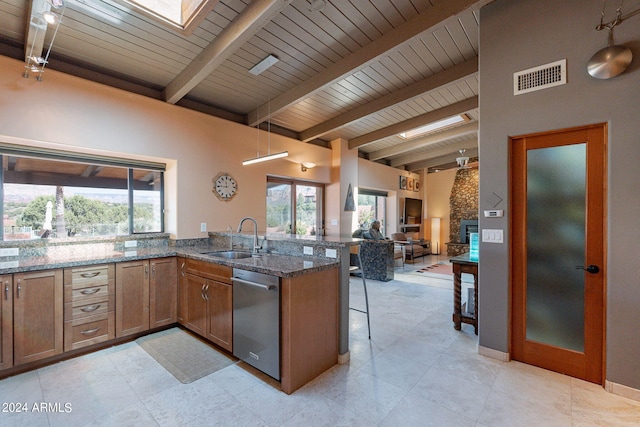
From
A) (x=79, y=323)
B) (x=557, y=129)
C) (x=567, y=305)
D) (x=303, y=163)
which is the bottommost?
(x=79, y=323)

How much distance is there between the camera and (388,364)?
8.07 ft

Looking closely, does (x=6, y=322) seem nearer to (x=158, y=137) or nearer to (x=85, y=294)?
(x=85, y=294)

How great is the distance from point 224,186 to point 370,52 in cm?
277

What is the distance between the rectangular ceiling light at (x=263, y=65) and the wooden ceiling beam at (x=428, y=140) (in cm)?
474

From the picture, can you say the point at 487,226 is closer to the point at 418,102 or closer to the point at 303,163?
the point at 418,102

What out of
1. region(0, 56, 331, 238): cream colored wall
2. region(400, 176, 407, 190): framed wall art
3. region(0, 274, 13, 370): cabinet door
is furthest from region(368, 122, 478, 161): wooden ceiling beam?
region(0, 274, 13, 370): cabinet door

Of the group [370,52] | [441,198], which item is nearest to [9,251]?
[370,52]

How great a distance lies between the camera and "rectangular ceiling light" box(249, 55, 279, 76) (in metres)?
3.13

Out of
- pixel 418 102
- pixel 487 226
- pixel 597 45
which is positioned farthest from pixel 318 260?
pixel 418 102

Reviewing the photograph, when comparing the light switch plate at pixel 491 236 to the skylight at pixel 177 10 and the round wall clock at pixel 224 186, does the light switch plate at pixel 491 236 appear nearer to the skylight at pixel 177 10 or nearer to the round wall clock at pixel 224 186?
the skylight at pixel 177 10

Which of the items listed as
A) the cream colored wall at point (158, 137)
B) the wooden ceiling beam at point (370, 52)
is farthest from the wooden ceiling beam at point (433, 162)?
the wooden ceiling beam at point (370, 52)

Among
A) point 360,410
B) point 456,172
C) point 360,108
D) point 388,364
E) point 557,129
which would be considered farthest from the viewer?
point 456,172

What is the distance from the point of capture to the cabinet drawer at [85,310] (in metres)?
2.54

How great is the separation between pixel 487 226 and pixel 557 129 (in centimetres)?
96
